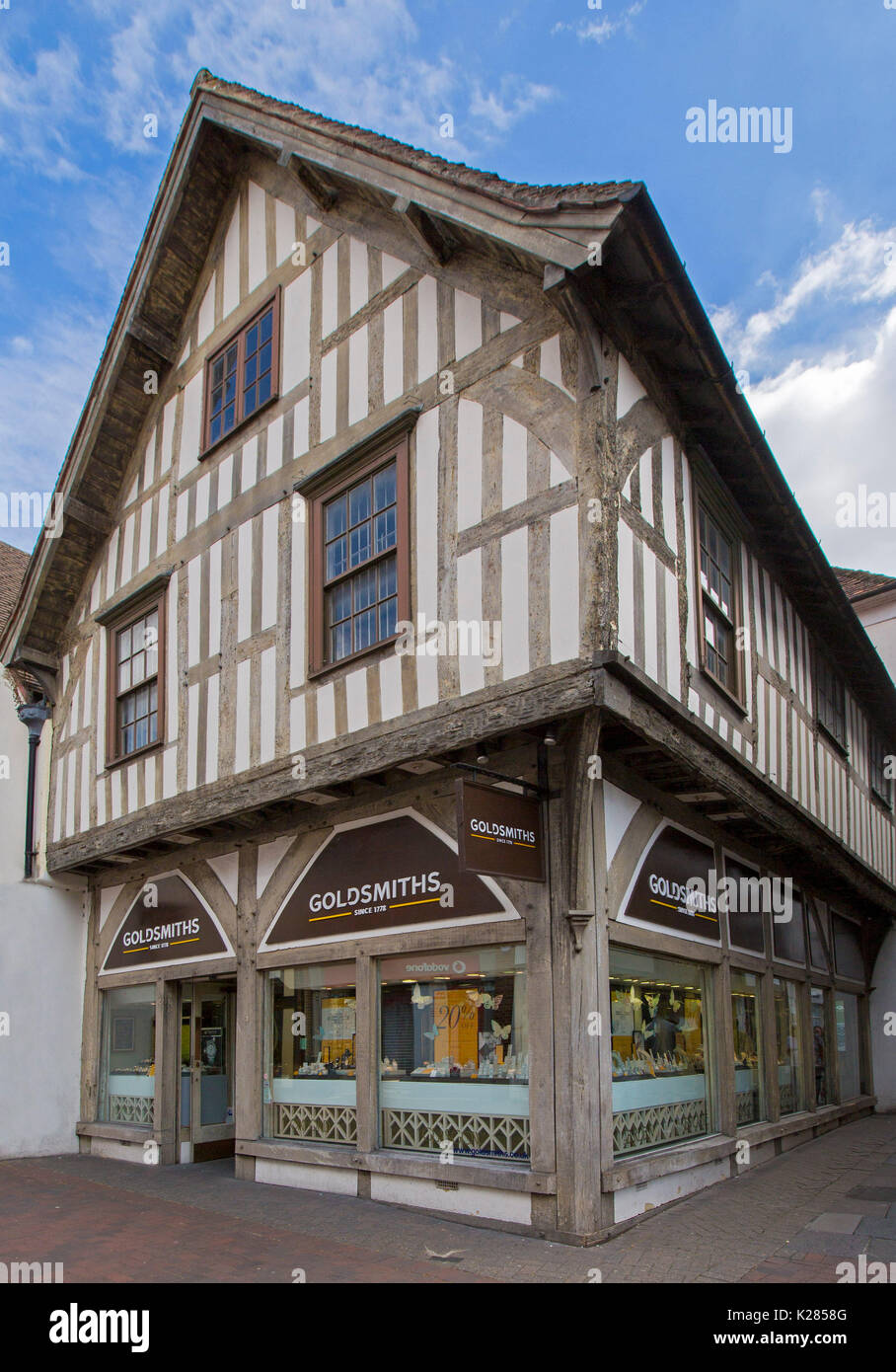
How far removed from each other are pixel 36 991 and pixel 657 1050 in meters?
7.60

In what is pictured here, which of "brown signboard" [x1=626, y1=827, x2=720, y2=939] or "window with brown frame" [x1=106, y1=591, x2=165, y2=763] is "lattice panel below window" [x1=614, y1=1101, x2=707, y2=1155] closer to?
"brown signboard" [x1=626, y1=827, x2=720, y2=939]

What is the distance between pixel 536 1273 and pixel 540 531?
4.67 meters

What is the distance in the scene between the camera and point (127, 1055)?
12234 millimetres

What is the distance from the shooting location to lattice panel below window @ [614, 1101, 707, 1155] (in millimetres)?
7676

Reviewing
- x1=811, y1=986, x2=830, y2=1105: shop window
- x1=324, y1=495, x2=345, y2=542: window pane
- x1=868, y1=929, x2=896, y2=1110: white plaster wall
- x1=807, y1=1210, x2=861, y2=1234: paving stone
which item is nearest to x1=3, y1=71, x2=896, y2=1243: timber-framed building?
x1=324, y1=495, x2=345, y2=542: window pane

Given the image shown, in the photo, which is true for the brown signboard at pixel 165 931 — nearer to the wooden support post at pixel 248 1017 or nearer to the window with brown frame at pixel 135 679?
the wooden support post at pixel 248 1017

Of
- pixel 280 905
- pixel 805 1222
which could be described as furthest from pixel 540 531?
pixel 805 1222

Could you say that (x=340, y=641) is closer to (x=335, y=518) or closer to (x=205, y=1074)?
(x=335, y=518)

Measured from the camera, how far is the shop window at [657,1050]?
7.83 meters

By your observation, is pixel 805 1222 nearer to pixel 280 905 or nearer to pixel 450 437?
pixel 280 905

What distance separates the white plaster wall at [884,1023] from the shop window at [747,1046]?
686 cm

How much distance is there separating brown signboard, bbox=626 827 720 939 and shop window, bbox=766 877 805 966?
100 inches

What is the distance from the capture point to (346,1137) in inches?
348
